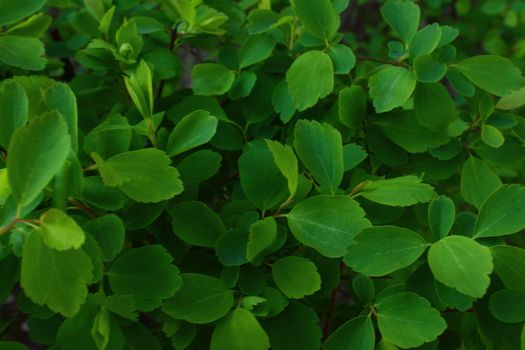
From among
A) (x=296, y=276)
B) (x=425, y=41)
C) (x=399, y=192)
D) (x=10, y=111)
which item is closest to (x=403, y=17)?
(x=425, y=41)

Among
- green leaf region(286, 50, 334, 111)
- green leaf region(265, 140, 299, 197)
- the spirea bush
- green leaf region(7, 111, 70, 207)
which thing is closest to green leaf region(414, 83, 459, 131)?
the spirea bush

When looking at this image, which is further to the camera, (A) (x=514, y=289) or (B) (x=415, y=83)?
(B) (x=415, y=83)

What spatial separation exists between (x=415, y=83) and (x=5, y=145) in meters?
0.45

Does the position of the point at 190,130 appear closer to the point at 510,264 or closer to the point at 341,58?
the point at 341,58

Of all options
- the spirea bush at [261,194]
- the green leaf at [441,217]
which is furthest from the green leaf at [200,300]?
the green leaf at [441,217]

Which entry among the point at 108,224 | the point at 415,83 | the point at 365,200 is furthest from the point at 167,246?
the point at 415,83

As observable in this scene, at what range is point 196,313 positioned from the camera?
58 cm

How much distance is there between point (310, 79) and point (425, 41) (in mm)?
149

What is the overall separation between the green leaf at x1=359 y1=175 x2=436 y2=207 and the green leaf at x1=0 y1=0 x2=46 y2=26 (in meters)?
0.45

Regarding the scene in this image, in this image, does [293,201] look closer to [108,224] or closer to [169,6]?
[108,224]

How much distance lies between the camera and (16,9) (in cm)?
73

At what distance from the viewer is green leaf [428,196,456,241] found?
1.94 ft

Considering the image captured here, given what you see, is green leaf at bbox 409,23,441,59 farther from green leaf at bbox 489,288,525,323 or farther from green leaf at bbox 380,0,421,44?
green leaf at bbox 489,288,525,323

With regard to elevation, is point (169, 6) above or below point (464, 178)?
above
